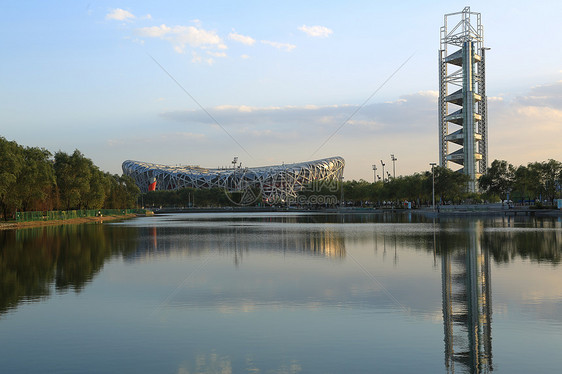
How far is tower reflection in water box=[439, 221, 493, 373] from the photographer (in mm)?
7762

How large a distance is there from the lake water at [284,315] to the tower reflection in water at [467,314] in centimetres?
3

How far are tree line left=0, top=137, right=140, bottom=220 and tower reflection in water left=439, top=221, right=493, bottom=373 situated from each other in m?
43.4

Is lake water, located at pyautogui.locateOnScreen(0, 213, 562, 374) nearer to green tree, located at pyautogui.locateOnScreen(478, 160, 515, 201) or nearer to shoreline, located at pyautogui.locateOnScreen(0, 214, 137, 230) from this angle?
shoreline, located at pyautogui.locateOnScreen(0, 214, 137, 230)

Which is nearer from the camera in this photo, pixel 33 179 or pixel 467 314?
pixel 467 314

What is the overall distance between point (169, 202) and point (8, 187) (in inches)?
4830

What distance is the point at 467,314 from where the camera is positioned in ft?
35.0

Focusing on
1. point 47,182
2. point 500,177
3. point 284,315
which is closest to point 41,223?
point 47,182

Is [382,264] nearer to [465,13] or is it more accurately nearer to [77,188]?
[77,188]

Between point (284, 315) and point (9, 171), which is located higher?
point (9, 171)

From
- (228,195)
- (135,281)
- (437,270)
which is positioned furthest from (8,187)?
(228,195)

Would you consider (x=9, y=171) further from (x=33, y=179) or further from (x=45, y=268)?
(x=45, y=268)

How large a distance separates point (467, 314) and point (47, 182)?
56018 millimetres

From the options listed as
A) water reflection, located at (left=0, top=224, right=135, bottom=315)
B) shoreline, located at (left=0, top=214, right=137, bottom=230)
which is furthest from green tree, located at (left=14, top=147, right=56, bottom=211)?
water reflection, located at (left=0, top=224, right=135, bottom=315)

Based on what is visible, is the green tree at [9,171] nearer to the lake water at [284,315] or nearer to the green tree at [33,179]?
the green tree at [33,179]
